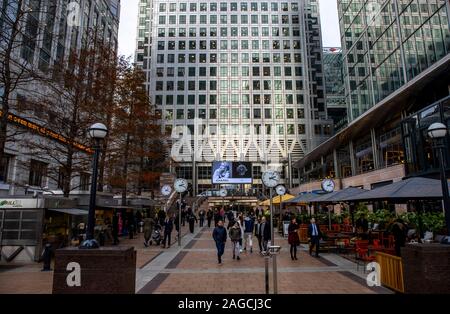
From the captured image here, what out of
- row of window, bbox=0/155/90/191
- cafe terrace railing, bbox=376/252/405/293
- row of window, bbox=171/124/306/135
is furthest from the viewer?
row of window, bbox=171/124/306/135

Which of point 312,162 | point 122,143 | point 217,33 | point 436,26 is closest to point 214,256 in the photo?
point 122,143

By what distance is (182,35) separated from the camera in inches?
3034

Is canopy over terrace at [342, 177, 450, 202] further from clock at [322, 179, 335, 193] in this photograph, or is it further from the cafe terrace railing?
clock at [322, 179, 335, 193]

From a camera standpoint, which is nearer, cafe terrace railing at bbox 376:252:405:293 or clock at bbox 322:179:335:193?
cafe terrace railing at bbox 376:252:405:293

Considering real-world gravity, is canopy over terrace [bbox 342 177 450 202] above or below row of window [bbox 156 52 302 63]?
below

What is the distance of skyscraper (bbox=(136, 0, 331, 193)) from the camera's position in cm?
7056

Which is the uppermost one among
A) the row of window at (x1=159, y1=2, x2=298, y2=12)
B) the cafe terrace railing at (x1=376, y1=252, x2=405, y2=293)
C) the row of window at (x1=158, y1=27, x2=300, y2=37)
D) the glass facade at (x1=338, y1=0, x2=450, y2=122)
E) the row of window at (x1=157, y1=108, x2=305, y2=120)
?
the row of window at (x1=159, y1=2, x2=298, y2=12)

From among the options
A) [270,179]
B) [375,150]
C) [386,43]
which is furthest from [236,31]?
[270,179]

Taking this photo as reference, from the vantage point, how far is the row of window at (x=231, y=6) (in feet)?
256

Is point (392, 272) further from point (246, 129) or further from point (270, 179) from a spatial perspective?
point (246, 129)

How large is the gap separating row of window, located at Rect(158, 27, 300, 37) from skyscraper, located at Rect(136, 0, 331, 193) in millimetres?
252

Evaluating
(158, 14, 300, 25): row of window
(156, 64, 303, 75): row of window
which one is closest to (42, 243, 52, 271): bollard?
(156, 64, 303, 75): row of window

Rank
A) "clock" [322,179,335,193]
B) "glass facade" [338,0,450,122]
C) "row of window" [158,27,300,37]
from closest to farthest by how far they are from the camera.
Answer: "clock" [322,179,335,193]
"glass facade" [338,0,450,122]
"row of window" [158,27,300,37]

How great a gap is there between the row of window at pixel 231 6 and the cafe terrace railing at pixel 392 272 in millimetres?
80201
